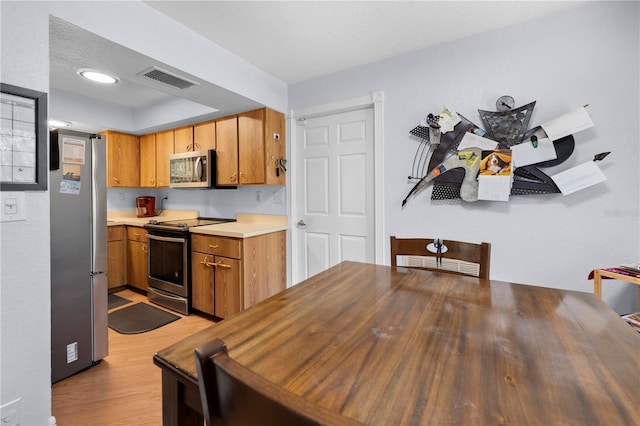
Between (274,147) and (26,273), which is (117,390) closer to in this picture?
(26,273)

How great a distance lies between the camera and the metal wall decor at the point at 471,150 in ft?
6.37

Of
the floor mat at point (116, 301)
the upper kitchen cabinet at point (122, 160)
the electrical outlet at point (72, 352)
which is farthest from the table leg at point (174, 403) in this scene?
the upper kitchen cabinet at point (122, 160)

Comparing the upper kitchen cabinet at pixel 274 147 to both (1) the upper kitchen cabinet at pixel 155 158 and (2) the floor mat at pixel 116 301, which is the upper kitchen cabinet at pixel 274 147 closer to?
(1) the upper kitchen cabinet at pixel 155 158

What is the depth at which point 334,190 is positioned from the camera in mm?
2840

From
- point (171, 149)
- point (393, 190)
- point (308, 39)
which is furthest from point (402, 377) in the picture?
point (171, 149)

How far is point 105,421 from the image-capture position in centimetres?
156

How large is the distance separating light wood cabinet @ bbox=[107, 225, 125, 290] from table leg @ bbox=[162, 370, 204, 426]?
353cm

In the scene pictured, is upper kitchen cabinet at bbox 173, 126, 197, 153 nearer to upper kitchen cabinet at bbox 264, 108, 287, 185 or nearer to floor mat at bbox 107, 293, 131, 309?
upper kitchen cabinet at bbox 264, 108, 287, 185

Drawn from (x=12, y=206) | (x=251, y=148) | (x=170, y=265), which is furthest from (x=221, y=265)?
(x=12, y=206)

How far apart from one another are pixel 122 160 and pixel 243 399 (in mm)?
4388

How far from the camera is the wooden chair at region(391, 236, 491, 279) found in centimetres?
138

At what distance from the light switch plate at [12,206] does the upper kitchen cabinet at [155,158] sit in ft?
8.17

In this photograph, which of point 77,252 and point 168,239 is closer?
point 77,252

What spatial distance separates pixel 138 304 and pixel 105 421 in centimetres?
182
